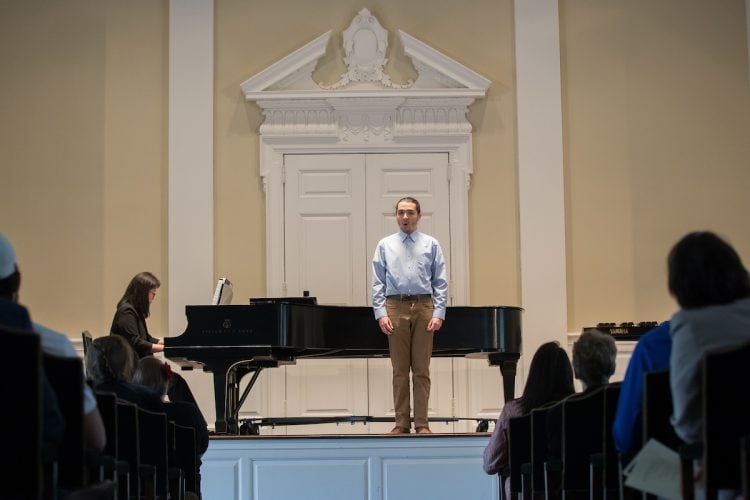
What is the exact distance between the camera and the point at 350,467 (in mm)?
6445

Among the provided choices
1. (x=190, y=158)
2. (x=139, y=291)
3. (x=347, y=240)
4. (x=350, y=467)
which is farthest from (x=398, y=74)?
(x=350, y=467)

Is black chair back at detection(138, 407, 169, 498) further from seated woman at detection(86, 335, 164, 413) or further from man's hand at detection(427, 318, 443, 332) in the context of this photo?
man's hand at detection(427, 318, 443, 332)

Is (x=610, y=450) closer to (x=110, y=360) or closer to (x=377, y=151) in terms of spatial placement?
(x=110, y=360)

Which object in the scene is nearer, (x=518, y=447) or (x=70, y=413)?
(x=70, y=413)

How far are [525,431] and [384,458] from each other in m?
1.92

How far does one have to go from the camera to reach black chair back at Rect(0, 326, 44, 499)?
2.88 metres

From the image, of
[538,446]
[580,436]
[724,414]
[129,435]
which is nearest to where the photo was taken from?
[724,414]

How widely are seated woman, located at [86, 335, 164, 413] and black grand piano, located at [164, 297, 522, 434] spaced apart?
220 centimetres

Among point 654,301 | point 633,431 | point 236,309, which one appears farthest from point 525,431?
point 654,301

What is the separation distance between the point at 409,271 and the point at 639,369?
4264 millimetres

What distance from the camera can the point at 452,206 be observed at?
9.19 m

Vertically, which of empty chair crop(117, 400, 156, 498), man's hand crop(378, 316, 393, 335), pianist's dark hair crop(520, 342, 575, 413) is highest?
man's hand crop(378, 316, 393, 335)

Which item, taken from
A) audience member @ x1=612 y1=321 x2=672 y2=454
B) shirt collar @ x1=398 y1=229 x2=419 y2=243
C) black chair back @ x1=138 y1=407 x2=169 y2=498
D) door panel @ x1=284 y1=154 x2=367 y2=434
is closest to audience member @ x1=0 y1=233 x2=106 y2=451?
black chair back @ x1=138 y1=407 x2=169 y2=498

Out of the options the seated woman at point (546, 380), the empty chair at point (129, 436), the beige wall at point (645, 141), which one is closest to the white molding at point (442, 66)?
the beige wall at point (645, 141)
